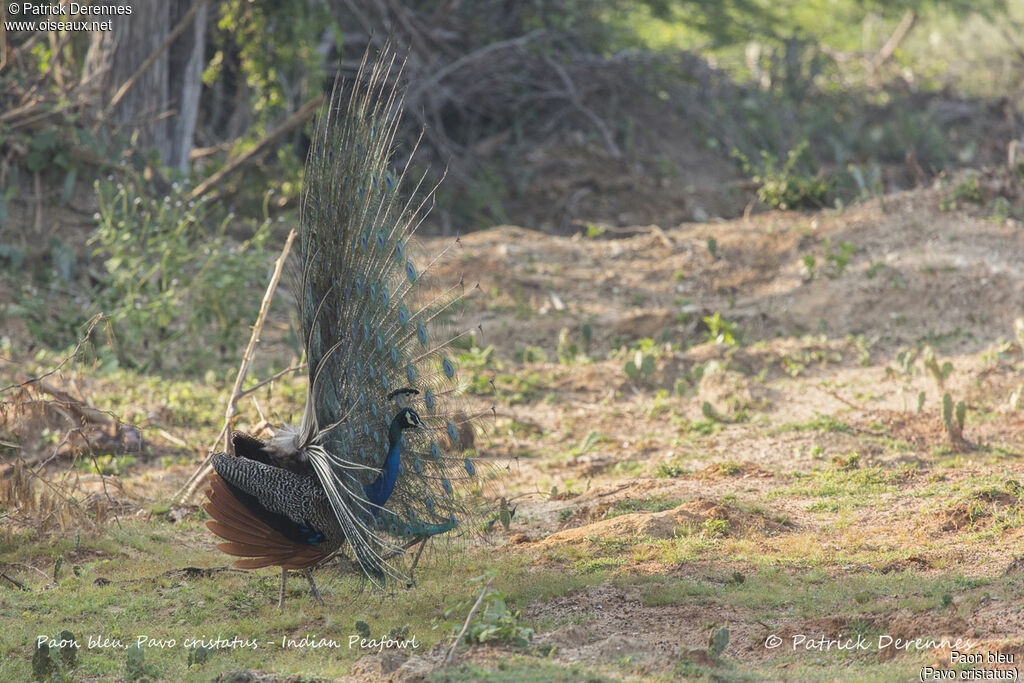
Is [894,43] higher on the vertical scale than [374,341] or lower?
higher

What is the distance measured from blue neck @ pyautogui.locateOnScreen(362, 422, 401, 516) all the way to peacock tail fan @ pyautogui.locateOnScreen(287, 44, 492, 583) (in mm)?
110

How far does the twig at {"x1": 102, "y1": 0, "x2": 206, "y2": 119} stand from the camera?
35.9ft

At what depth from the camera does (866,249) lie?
34.4 ft

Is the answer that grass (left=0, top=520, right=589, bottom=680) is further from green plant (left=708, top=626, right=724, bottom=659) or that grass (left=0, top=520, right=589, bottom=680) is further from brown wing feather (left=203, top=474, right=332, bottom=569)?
green plant (left=708, top=626, right=724, bottom=659)

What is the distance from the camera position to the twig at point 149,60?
10930 mm

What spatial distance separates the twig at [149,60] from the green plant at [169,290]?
151 cm

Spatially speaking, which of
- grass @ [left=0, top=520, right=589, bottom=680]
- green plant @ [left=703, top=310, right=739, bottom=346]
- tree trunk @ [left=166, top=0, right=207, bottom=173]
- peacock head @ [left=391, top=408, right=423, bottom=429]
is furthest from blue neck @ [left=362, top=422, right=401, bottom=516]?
tree trunk @ [left=166, top=0, right=207, bottom=173]

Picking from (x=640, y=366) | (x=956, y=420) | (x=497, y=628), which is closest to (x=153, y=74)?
(x=640, y=366)

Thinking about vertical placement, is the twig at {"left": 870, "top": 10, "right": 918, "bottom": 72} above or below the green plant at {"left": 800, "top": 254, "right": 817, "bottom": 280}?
above

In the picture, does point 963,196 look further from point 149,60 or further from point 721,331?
point 149,60

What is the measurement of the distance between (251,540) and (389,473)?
0.75m

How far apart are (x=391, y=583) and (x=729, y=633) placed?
165cm

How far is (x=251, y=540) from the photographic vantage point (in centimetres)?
516

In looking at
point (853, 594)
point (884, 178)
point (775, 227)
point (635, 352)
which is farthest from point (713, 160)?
point (853, 594)
